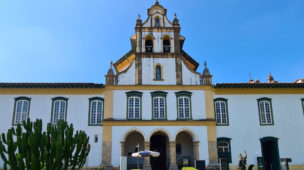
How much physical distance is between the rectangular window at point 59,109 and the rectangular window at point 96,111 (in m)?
2.27

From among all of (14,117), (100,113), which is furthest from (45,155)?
(14,117)

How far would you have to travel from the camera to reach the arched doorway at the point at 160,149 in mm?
24891

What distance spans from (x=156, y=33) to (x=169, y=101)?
259 inches

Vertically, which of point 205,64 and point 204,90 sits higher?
point 205,64

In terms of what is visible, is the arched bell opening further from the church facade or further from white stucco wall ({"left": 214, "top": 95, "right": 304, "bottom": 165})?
white stucco wall ({"left": 214, "top": 95, "right": 304, "bottom": 165})

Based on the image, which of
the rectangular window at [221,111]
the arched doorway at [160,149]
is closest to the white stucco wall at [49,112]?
the arched doorway at [160,149]

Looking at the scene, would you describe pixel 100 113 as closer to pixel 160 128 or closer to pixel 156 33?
pixel 160 128

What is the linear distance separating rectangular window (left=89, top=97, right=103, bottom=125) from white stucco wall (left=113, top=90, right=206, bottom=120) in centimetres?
128

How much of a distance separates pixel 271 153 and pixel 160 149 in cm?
1005

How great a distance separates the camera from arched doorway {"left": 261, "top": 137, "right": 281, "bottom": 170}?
23797 millimetres

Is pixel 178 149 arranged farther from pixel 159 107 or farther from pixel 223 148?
pixel 159 107

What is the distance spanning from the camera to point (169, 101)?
24141 mm

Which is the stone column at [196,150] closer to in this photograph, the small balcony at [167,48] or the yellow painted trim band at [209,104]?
the yellow painted trim band at [209,104]

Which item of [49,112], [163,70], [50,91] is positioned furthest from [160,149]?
[50,91]
